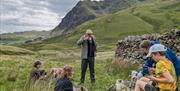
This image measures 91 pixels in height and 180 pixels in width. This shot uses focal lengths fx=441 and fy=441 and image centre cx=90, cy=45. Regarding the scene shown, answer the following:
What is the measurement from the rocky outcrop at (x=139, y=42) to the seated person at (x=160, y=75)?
43.0 ft

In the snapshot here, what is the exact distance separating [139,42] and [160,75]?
16.6 metres

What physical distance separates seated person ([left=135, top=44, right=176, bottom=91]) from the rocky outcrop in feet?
43.0

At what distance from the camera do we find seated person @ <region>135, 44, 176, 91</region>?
967 centimetres

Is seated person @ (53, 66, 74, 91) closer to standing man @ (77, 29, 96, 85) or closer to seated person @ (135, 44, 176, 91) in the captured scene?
seated person @ (135, 44, 176, 91)

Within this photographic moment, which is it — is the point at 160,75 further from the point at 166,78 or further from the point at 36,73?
the point at 36,73

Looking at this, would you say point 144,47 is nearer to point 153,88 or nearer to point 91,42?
point 153,88

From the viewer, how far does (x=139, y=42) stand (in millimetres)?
26234

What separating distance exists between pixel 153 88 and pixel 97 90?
22.4 ft

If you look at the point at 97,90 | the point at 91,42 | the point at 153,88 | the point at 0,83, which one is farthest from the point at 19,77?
the point at 153,88

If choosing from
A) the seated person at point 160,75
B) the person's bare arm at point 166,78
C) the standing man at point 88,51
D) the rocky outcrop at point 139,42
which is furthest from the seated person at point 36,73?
the rocky outcrop at point 139,42

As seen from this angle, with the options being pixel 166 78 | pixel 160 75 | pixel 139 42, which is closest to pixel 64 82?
pixel 160 75

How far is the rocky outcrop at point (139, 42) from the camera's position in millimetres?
23188

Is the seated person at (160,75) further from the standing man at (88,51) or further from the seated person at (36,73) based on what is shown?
the standing man at (88,51)

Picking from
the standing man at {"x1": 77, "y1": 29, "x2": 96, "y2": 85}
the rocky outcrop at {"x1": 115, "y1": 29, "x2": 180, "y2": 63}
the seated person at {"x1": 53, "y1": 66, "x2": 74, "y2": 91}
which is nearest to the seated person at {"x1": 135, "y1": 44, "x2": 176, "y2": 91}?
the seated person at {"x1": 53, "y1": 66, "x2": 74, "y2": 91}
